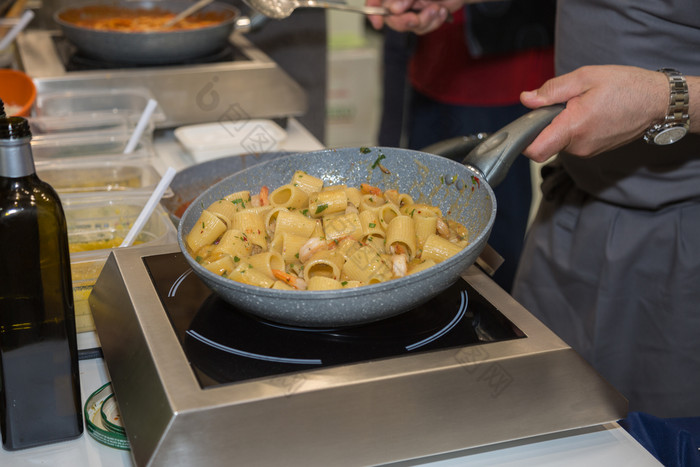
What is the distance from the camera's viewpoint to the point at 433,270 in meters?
0.71

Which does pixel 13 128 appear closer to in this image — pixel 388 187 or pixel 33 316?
pixel 33 316

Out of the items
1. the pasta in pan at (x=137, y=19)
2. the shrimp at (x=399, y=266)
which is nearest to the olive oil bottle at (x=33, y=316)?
the shrimp at (x=399, y=266)

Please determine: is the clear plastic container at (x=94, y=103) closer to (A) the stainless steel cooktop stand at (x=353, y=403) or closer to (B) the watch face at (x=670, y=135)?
(A) the stainless steel cooktop stand at (x=353, y=403)

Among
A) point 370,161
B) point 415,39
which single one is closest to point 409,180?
point 370,161

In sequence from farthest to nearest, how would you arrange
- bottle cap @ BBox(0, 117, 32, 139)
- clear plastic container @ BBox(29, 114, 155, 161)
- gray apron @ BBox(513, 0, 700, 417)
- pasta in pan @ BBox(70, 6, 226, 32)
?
1. pasta in pan @ BBox(70, 6, 226, 32)
2. clear plastic container @ BBox(29, 114, 155, 161)
3. gray apron @ BBox(513, 0, 700, 417)
4. bottle cap @ BBox(0, 117, 32, 139)

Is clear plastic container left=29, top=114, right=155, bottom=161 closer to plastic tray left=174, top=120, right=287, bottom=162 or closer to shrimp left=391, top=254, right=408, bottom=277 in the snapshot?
plastic tray left=174, top=120, right=287, bottom=162

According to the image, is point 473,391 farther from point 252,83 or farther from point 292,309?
point 252,83

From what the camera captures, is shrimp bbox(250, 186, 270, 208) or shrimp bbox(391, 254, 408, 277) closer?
shrimp bbox(391, 254, 408, 277)

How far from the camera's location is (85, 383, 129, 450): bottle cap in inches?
31.8

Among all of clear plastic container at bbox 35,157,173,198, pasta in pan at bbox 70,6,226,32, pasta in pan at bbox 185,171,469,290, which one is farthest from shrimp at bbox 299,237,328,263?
pasta in pan at bbox 70,6,226,32

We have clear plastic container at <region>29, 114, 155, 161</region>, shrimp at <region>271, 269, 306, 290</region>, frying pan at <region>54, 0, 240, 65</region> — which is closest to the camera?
shrimp at <region>271, 269, 306, 290</region>

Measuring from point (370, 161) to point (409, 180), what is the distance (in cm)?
6

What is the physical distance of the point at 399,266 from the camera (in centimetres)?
79

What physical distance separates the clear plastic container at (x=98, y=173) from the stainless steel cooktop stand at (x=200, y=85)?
39 centimetres
